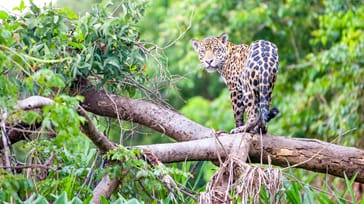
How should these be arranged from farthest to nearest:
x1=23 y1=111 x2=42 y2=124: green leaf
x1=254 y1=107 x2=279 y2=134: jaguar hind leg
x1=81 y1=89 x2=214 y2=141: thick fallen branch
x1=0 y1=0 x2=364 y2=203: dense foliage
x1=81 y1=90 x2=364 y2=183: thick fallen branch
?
1. x1=81 y1=89 x2=214 y2=141: thick fallen branch
2. x1=254 y1=107 x2=279 y2=134: jaguar hind leg
3. x1=81 y1=90 x2=364 y2=183: thick fallen branch
4. x1=0 y1=0 x2=364 y2=203: dense foliage
5. x1=23 y1=111 x2=42 y2=124: green leaf

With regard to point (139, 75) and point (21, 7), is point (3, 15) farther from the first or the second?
point (139, 75)

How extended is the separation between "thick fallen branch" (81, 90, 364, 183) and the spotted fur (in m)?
0.20

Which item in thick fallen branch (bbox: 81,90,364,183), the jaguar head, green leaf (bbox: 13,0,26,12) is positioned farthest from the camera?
the jaguar head

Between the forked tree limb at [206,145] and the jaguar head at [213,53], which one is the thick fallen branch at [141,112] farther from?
the jaguar head at [213,53]

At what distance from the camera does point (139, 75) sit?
605 centimetres

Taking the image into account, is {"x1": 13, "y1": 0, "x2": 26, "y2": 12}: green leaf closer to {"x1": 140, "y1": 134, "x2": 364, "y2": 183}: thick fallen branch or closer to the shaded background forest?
{"x1": 140, "y1": 134, "x2": 364, "y2": 183}: thick fallen branch

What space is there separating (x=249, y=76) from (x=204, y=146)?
2.88ft

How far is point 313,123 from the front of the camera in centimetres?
1038

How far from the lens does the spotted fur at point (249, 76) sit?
19.5ft

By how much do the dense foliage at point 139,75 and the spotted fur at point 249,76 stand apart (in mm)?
364

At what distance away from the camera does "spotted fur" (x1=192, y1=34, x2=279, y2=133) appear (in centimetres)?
595

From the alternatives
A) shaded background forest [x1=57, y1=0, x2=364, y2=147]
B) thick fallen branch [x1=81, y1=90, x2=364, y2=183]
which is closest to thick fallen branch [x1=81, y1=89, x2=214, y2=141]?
thick fallen branch [x1=81, y1=90, x2=364, y2=183]

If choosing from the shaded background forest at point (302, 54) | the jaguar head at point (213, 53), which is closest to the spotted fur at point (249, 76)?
the jaguar head at point (213, 53)

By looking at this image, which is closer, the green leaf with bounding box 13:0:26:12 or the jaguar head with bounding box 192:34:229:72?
the green leaf with bounding box 13:0:26:12
